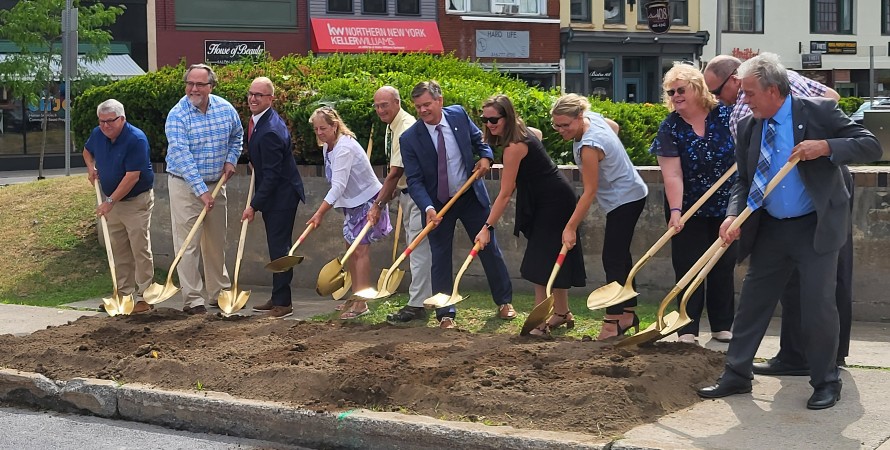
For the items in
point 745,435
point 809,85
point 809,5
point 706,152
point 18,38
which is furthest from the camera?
point 809,5

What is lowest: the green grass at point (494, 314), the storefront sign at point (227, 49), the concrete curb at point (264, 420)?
the concrete curb at point (264, 420)

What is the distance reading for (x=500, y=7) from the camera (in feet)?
126

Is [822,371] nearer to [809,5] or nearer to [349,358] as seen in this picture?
[349,358]

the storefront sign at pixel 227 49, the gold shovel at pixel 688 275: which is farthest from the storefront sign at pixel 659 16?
A: the gold shovel at pixel 688 275

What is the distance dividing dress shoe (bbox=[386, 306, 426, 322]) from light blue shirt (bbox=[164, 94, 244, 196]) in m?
1.83

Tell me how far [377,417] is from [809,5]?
138 feet

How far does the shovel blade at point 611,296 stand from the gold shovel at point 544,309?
0.25 metres

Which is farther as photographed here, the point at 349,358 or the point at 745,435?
the point at 349,358

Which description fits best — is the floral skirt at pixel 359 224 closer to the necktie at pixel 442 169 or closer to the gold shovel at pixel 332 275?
the gold shovel at pixel 332 275

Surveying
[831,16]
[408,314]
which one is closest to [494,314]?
[408,314]

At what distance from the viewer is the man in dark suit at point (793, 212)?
5.71 m

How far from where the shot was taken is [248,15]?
34.0m

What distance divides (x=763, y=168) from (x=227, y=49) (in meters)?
29.3

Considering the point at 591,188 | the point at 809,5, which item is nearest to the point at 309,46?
the point at 809,5
